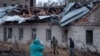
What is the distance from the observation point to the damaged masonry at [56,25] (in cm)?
2470

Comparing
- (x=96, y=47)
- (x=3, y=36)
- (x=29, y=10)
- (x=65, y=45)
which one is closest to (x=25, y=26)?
(x=29, y=10)

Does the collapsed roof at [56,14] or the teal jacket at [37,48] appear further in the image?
the collapsed roof at [56,14]

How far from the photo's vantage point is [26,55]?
21.7 meters

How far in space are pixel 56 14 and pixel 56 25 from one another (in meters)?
1.62

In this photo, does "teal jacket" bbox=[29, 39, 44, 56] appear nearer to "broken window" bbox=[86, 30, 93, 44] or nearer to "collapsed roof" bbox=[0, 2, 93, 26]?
"broken window" bbox=[86, 30, 93, 44]

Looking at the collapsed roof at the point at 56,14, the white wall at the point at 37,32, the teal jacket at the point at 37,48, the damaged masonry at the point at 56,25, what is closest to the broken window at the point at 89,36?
the damaged masonry at the point at 56,25

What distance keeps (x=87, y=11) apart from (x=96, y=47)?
397 centimetres

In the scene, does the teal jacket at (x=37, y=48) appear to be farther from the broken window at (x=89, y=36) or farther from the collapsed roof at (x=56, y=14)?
the collapsed roof at (x=56, y=14)

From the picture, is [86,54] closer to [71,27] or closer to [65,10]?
[71,27]

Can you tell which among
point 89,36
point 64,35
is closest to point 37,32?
point 64,35

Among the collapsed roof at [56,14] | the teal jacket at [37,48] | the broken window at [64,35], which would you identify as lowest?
the broken window at [64,35]

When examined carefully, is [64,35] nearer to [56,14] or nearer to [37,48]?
[56,14]

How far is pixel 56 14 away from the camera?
29125mm

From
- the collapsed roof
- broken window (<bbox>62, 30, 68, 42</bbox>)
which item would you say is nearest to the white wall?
broken window (<bbox>62, 30, 68, 42</bbox>)
